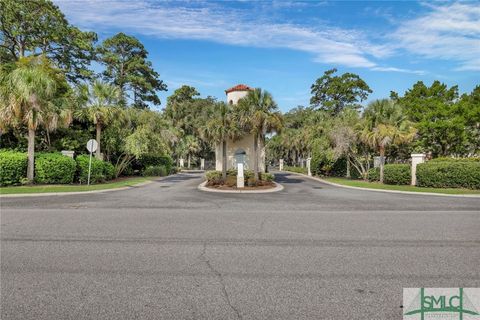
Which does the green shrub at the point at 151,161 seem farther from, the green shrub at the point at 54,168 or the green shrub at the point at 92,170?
the green shrub at the point at 54,168

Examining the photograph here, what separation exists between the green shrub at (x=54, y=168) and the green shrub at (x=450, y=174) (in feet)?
80.6

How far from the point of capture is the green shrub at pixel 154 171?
119 ft

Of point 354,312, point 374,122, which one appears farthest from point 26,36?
point 354,312

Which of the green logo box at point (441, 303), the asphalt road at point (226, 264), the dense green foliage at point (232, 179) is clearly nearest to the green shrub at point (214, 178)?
the dense green foliage at point (232, 179)

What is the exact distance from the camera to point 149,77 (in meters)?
59.7

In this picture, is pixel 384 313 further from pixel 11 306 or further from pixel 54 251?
pixel 54 251

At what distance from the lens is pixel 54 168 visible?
20.9 m

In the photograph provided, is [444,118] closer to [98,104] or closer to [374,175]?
[374,175]

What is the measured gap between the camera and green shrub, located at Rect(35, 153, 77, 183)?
2059 centimetres

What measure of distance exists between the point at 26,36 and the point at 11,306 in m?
39.6

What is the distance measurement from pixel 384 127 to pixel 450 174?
21.5 feet

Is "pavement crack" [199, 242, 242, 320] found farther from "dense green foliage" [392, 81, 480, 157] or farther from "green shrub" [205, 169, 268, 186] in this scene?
"dense green foliage" [392, 81, 480, 157]

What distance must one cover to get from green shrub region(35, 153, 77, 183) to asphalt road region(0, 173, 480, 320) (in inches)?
460

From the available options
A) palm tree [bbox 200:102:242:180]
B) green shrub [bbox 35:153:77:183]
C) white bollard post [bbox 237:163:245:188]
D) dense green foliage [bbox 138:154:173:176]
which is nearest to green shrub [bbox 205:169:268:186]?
white bollard post [bbox 237:163:245:188]
